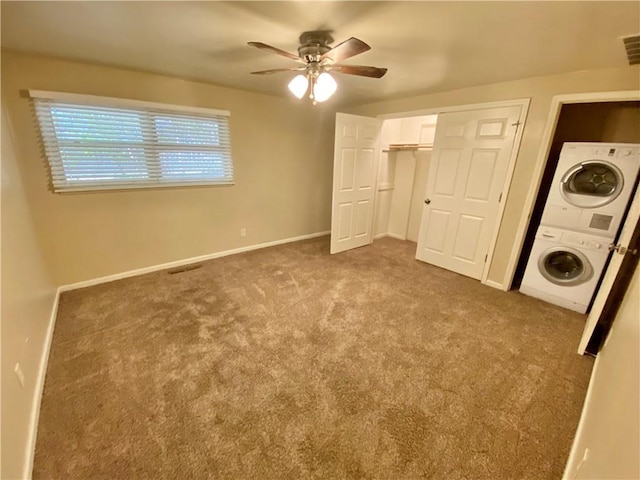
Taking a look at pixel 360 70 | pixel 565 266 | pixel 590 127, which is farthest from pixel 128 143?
pixel 590 127

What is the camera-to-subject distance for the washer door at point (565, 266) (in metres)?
2.53

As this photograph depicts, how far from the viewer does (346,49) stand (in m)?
1.61

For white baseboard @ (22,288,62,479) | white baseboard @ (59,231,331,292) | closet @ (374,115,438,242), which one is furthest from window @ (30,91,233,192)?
closet @ (374,115,438,242)

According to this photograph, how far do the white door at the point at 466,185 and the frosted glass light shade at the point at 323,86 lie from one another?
1.92m

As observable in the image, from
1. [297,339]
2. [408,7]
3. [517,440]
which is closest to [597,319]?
[517,440]

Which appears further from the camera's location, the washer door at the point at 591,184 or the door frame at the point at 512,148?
the door frame at the point at 512,148

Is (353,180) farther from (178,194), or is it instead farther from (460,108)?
(178,194)

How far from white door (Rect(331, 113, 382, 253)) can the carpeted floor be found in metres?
1.28

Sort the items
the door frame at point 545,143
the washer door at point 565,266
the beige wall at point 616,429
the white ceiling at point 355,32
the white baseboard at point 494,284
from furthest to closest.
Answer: the white baseboard at point 494,284 → the washer door at point 565,266 → the door frame at point 545,143 → the white ceiling at point 355,32 → the beige wall at point 616,429

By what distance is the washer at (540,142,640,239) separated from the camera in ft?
7.35

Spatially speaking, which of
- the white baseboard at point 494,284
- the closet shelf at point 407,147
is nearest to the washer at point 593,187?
the white baseboard at point 494,284

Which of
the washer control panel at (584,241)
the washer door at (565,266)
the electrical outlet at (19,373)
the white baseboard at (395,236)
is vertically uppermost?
the washer control panel at (584,241)

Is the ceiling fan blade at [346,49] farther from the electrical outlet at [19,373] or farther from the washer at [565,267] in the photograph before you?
the washer at [565,267]

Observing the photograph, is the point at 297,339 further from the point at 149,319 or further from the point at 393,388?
the point at 149,319
